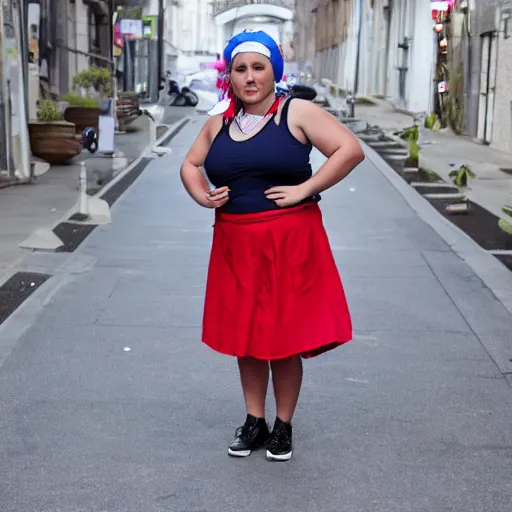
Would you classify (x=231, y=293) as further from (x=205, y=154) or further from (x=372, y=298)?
(x=372, y=298)

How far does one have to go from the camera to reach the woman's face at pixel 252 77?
4.21m

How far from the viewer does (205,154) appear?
14.5ft

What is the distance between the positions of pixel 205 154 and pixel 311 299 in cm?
73

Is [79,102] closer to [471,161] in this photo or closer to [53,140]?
[53,140]

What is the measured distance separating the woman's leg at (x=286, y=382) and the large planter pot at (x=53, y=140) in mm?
14205

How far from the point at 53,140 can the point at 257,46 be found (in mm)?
14534

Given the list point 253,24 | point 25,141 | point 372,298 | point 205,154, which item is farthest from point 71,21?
point 253,24

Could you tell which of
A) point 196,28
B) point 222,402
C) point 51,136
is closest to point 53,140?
point 51,136

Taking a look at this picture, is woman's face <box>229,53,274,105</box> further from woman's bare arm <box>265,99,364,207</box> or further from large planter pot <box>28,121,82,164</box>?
large planter pot <box>28,121,82,164</box>

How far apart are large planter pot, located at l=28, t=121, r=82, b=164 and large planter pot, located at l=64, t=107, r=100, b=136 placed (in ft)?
13.5

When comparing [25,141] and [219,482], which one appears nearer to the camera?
[219,482]

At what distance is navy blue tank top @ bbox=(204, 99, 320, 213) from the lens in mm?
4215

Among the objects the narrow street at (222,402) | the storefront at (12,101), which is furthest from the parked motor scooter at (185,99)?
the narrow street at (222,402)

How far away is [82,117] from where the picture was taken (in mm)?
22625
